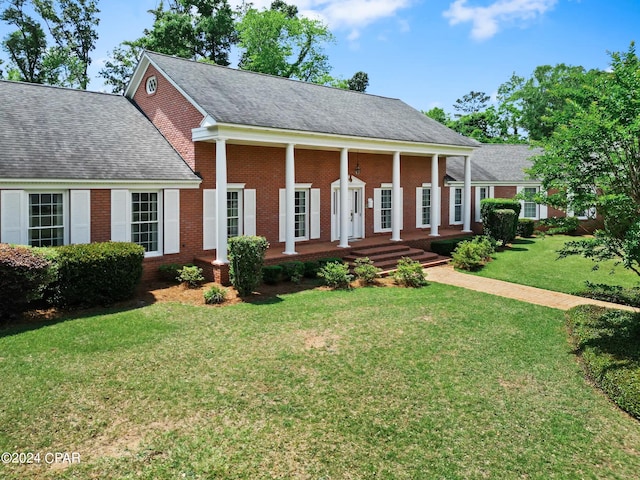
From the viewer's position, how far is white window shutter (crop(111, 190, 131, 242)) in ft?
46.5

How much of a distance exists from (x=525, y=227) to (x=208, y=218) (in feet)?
61.5

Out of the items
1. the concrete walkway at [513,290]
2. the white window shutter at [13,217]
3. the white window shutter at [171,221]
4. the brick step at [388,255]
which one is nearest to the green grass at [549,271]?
the concrete walkway at [513,290]

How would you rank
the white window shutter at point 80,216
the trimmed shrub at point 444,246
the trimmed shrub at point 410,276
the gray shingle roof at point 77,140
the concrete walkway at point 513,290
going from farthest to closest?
the trimmed shrub at point 444,246, the trimmed shrub at point 410,276, the concrete walkway at point 513,290, the white window shutter at point 80,216, the gray shingle roof at point 77,140

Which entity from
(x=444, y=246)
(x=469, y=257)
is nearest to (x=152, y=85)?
(x=444, y=246)

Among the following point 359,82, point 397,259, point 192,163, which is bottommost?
point 397,259

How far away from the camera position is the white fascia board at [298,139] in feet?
48.4

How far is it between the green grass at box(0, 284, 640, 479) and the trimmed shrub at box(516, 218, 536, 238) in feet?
57.5

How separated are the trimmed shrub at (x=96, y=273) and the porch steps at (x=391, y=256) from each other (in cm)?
744

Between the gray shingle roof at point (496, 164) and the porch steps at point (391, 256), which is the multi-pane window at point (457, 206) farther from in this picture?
the porch steps at point (391, 256)

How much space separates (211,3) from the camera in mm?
41094

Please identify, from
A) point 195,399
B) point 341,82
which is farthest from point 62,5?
point 195,399

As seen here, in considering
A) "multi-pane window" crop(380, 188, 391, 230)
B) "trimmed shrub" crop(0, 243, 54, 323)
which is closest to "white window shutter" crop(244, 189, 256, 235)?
"multi-pane window" crop(380, 188, 391, 230)

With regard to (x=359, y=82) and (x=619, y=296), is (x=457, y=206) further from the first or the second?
(x=359, y=82)

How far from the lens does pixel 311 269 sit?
1590 cm
